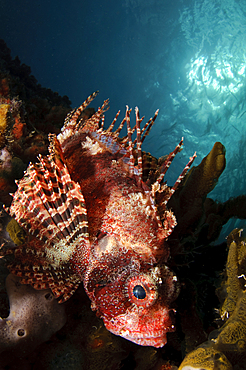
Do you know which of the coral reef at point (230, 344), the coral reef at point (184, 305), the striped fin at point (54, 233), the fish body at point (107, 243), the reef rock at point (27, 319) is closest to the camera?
the coral reef at point (230, 344)

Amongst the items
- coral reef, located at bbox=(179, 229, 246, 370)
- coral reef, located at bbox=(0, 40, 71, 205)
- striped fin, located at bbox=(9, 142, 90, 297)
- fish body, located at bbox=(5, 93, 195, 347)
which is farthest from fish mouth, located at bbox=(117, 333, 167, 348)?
coral reef, located at bbox=(0, 40, 71, 205)

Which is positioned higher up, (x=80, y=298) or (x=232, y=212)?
(x=232, y=212)

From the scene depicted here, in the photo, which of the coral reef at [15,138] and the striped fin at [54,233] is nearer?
the striped fin at [54,233]

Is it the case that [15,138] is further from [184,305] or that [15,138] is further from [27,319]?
[184,305]

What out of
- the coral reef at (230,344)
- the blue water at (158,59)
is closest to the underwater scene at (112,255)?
the coral reef at (230,344)

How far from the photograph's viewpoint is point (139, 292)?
163cm

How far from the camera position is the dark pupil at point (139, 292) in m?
1.62

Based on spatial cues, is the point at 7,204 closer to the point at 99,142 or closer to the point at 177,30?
the point at 99,142

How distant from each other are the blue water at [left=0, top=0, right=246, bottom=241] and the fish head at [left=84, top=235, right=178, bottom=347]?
19.4 metres

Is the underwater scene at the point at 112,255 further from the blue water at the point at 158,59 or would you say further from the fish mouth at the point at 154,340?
the blue water at the point at 158,59

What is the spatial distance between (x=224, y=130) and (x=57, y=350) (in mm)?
24997

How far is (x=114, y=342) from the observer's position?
2.07 metres

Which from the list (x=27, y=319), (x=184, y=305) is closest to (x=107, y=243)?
(x=27, y=319)

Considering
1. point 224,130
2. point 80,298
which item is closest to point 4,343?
point 80,298
